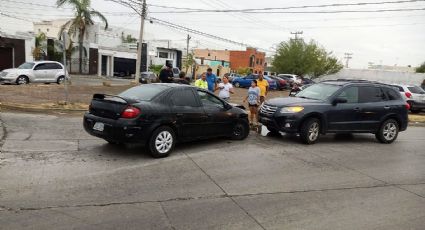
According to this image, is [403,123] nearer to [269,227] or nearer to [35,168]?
[269,227]

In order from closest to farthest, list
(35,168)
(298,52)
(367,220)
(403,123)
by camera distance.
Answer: (367,220) < (35,168) < (403,123) < (298,52)

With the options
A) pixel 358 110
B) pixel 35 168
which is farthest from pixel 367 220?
pixel 358 110

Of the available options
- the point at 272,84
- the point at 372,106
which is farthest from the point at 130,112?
the point at 272,84

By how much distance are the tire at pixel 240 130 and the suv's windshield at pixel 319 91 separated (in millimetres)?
2189

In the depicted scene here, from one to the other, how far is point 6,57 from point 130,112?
3167cm

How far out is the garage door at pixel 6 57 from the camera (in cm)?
3419


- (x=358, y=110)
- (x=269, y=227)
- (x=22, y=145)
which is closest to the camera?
(x=269, y=227)

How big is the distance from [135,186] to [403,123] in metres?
9.19

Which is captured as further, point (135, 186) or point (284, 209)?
point (135, 186)

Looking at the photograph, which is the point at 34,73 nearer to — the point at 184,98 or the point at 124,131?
the point at 184,98

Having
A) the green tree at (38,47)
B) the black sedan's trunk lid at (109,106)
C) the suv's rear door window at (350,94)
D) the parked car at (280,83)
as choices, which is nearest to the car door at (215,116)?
the black sedan's trunk lid at (109,106)

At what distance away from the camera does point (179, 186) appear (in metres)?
6.34

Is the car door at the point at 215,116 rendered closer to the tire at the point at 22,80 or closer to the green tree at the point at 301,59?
the tire at the point at 22,80

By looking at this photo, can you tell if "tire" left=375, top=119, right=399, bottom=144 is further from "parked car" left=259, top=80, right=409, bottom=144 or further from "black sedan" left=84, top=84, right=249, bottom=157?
"black sedan" left=84, top=84, right=249, bottom=157
